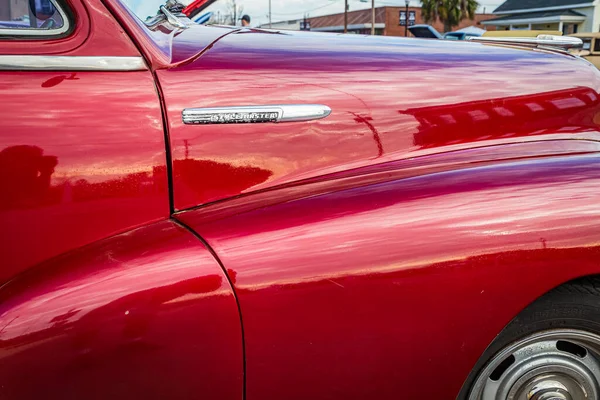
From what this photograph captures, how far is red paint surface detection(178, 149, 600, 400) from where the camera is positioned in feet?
3.89

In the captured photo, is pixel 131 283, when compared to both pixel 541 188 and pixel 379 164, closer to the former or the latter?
pixel 379 164

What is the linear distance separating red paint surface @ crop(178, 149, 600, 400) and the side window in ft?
1.76

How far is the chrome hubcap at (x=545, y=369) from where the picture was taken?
1.40m

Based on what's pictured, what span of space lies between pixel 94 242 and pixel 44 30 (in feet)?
1.68

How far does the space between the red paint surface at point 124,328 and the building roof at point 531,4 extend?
38.6 meters

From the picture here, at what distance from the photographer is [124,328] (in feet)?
3.62

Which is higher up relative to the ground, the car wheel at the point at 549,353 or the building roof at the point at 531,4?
the building roof at the point at 531,4

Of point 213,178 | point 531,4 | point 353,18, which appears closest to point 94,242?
point 213,178

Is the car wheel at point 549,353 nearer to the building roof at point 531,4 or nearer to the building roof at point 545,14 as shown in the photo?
the building roof at point 545,14

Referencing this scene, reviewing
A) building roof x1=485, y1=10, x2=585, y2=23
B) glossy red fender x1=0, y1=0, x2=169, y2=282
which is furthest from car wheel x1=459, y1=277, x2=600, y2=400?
building roof x1=485, y1=10, x2=585, y2=23

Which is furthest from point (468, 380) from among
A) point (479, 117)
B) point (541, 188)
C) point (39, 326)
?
point (39, 326)

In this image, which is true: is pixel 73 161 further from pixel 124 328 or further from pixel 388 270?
pixel 388 270

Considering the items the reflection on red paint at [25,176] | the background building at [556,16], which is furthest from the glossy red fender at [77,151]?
the background building at [556,16]

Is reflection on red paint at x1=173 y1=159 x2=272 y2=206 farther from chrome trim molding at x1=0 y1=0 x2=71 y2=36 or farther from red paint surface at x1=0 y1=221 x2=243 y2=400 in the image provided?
chrome trim molding at x1=0 y1=0 x2=71 y2=36
